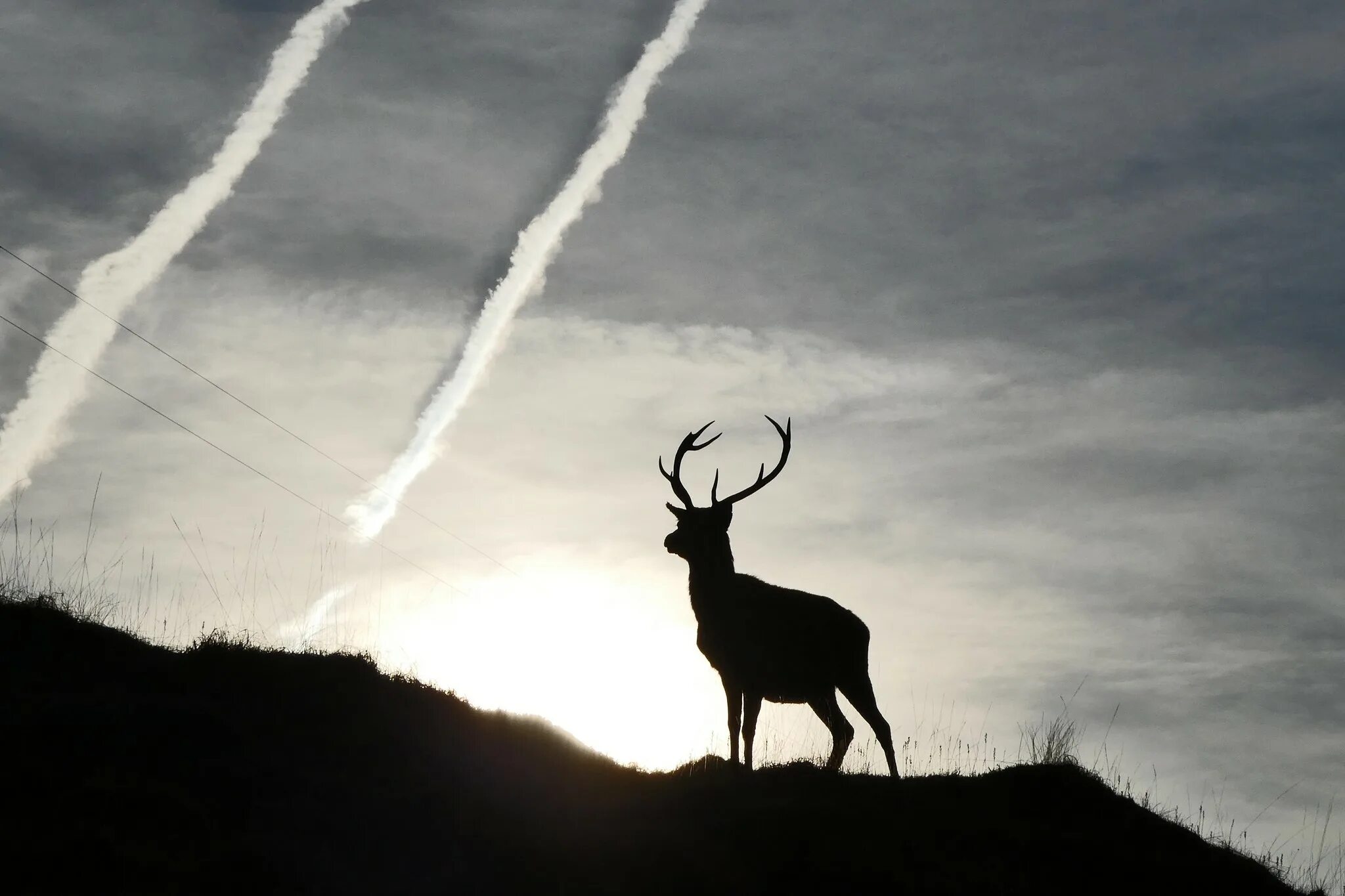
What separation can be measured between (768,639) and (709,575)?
1.12 m

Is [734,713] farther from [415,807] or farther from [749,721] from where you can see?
[415,807]

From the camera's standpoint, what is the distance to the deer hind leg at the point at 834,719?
52.9 ft

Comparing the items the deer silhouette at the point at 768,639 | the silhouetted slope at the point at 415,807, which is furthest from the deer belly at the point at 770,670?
the silhouetted slope at the point at 415,807

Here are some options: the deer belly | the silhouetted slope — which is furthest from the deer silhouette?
the silhouetted slope

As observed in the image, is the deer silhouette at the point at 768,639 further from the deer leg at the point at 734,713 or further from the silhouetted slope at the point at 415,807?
the silhouetted slope at the point at 415,807

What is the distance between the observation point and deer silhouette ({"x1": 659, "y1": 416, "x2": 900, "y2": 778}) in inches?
611

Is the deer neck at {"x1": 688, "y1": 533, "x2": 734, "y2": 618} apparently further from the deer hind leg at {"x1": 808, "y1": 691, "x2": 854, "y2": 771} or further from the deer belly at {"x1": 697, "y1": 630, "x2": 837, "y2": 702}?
the deer hind leg at {"x1": 808, "y1": 691, "x2": 854, "y2": 771}

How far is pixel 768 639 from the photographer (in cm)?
1573

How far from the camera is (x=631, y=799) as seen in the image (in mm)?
13000

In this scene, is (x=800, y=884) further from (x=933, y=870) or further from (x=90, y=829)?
(x=90, y=829)

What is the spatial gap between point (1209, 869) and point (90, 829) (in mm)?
10980

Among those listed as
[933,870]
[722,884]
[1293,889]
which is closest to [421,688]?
[722,884]

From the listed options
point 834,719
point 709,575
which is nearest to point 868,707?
point 834,719

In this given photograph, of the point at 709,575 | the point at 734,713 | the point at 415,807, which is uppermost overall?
the point at 709,575
